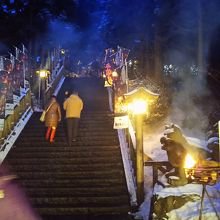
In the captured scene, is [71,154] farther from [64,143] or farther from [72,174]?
[72,174]

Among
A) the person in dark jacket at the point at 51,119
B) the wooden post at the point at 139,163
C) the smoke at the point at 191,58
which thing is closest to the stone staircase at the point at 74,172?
the person in dark jacket at the point at 51,119

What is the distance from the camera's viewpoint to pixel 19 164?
12.0 meters

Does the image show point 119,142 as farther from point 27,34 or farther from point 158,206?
point 27,34

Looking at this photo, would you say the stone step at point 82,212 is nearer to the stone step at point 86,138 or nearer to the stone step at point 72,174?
the stone step at point 72,174

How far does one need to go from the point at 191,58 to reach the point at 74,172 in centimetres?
1629

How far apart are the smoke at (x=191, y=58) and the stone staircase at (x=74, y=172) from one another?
4.69 metres

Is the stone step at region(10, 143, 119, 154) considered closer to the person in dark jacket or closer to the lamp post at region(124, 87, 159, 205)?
the person in dark jacket

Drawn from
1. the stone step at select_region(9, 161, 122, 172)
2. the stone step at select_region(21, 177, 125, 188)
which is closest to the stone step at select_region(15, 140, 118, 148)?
the stone step at select_region(9, 161, 122, 172)

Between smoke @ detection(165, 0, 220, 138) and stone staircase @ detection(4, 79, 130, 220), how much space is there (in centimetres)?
469

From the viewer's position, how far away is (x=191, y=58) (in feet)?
82.0

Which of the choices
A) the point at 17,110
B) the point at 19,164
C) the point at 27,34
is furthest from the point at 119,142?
the point at 27,34

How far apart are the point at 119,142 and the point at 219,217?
19.3ft

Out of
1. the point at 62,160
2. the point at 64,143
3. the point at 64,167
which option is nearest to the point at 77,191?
the point at 64,167

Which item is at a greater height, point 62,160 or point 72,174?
point 62,160
